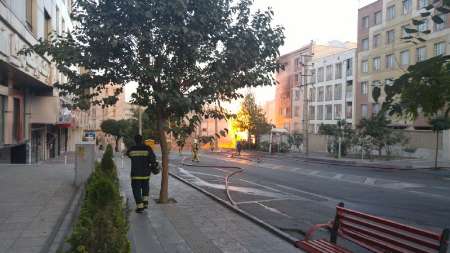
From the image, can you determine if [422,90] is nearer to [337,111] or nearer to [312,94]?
[337,111]

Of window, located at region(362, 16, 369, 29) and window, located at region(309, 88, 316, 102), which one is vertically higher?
window, located at region(362, 16, 369, 29)

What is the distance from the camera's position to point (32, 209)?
29.3 ft

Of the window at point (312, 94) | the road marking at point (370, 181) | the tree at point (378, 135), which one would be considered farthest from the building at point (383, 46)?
the road marking at point (370, 181)

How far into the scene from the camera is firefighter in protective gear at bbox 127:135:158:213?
30.8 ft

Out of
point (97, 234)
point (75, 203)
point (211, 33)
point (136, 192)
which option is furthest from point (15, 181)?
point (97, 234)

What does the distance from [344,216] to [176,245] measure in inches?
100

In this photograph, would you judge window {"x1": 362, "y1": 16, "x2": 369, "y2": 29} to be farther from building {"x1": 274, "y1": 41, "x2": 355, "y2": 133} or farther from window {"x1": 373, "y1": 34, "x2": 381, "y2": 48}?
building {"x1": 274, "y1": 41, "x2": 355, "y2": 133}

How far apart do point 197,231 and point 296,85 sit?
65355mm

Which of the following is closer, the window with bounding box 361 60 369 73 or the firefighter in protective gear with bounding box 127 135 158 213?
the firefighter in protective gear with bounding box 127 135 158 213

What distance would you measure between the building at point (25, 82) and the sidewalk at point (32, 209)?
88.4 inches

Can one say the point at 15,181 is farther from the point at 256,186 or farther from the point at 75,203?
the point at 256,186

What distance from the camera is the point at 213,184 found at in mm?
16547

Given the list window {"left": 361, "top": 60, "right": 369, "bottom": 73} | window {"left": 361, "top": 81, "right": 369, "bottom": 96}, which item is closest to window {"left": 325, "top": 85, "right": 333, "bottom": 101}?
window {"left": 361, "top": 81, "right": 369, "bottom": 96}

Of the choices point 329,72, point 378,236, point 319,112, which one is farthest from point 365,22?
point 378,236
